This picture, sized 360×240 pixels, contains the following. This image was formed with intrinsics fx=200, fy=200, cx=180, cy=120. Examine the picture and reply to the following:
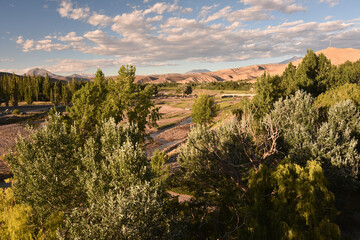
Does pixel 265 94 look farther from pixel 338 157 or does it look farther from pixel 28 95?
pixel 28 95

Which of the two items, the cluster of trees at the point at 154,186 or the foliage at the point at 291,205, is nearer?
the cluster of trees at the point at 154,186

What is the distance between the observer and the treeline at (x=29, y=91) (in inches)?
3972

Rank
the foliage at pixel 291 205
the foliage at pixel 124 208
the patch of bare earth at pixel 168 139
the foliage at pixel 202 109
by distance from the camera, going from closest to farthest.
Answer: the foliage at pixel 124 208, the foliage at pixel 291 205, the patch of bare earth at pixel 168 139, the foliage at pixel 202 109

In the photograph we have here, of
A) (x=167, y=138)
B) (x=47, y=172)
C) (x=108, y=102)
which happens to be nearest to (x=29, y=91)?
(x=167, y=138)

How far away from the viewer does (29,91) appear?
4218 inches

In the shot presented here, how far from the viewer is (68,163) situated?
16359mm

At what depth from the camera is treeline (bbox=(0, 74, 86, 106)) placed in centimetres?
10090

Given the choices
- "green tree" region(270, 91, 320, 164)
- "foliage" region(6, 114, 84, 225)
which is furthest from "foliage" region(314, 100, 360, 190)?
"foliage" region(6, 114, 84, 225)

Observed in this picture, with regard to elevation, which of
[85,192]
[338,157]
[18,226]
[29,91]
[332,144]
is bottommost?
[18,226]

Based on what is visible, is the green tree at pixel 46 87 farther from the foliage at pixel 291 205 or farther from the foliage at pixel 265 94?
the foliage at pixel 291 205

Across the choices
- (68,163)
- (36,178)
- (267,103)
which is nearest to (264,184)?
(68,163)

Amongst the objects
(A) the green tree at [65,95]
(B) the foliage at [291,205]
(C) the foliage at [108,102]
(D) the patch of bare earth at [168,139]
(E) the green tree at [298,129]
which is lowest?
(D) the patch of bare earth at [168,139]

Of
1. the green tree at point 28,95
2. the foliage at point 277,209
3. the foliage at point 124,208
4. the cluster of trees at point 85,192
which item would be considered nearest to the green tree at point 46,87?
the green tree at point 28,95

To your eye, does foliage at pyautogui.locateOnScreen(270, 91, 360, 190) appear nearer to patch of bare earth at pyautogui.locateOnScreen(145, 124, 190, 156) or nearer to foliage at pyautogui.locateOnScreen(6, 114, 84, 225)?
foliage at pyautogui.locateOnScreen(6, 114, 84, 225)
